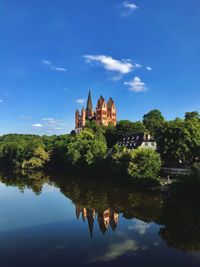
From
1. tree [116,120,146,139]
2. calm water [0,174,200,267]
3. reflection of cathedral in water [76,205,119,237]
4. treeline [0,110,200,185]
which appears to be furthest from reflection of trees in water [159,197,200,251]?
tree [116,120,146,139]

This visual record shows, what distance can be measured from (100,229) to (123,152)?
25.2 m

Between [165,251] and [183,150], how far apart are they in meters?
26.0

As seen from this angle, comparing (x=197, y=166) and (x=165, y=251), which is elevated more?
(x=197, y=166)

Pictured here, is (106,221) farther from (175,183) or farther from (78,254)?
(175,183)

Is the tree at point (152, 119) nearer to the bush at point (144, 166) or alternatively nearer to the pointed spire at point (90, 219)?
the bush at point (144, 166)

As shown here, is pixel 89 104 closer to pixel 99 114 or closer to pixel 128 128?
pixel 99 114

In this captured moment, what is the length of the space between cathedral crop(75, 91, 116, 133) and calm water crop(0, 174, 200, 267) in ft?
239

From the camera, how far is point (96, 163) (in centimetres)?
6119

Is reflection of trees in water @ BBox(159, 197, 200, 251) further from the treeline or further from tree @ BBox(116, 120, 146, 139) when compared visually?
tree @ BBox(116, 120, 146, 139)

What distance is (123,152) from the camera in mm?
51562

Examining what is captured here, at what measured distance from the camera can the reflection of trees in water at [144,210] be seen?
25.6 metres

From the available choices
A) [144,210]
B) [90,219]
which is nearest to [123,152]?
[144,210]

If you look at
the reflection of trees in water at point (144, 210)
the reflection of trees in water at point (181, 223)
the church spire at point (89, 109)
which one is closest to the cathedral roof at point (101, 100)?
the church spire at point (89, 109)

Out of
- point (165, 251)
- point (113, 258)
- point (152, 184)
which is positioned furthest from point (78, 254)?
point (152, 184)
